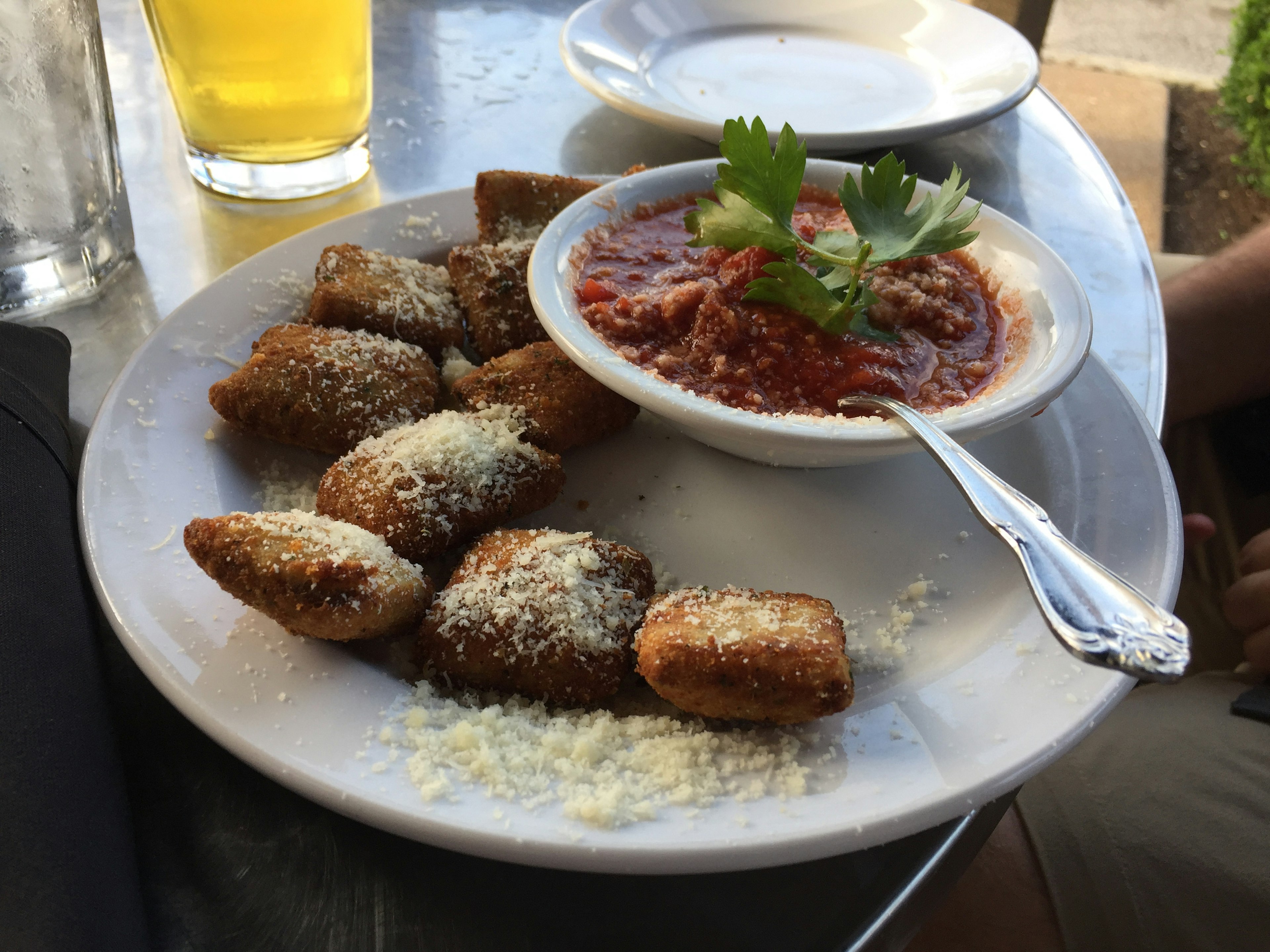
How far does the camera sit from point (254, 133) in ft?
6.80

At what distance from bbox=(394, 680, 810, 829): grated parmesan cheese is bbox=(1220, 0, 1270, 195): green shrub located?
16.0 feet

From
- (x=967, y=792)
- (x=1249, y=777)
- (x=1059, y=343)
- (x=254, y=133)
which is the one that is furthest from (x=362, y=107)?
(x=1249, y=777)

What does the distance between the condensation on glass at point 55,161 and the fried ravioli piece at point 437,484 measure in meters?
0.80

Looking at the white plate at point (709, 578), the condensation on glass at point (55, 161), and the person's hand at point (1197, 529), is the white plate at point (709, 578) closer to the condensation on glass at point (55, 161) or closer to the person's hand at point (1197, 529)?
the condensation on glass at point (55, 161)

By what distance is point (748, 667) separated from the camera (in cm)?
106

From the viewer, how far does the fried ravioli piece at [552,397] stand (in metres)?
1.53

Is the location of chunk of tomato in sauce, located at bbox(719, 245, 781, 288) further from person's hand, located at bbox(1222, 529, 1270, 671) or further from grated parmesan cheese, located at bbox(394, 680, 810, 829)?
person's hand, located at bbox(1222, 529, 1270, 671)

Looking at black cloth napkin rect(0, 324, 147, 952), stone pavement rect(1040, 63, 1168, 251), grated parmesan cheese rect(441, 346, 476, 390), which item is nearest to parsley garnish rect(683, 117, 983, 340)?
grated parmesan cheese rect(441, 346, 476, 390)

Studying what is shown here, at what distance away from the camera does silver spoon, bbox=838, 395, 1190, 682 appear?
→ 972mm

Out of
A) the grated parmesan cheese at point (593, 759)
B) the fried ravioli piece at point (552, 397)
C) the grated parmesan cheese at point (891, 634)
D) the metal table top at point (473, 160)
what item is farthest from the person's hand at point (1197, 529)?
the grated parmesan cheese at point (593, 759)

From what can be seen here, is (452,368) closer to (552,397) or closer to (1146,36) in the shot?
(552,397)

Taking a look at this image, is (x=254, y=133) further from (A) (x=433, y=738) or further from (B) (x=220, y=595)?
(A) (x=433, y=738)

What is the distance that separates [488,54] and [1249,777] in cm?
257

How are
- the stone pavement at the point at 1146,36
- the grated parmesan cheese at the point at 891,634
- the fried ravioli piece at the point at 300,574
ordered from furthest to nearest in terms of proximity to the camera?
1. the stone pavement at the point at 1146,36
2. the grated parmesan cheese at the point at 891,634
3. the fried ravioli piece at the point at 300,574
